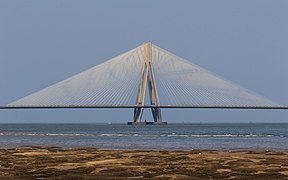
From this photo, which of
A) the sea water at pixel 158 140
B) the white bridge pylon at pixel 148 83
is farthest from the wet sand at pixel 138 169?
the white bridge pylon at pixel 148 83

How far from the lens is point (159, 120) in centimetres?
10900

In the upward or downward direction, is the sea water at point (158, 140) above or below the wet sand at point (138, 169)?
above

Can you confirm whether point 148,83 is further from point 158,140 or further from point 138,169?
point 138,169

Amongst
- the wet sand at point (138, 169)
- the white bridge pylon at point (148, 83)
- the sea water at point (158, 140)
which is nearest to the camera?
the wet sand at point (138, 169)

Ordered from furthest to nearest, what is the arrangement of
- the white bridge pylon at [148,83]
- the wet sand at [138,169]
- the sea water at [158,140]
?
the white bridge pylon at [148,83] → the sea water at [158,140] → the wet sand at [138,169]

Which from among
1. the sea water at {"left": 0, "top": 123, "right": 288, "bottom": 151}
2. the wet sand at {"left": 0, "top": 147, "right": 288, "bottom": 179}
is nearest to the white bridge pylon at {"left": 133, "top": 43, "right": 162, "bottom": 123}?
the sea water at {"left": 0, "top": 123, "right": 288, "bottom": 151}

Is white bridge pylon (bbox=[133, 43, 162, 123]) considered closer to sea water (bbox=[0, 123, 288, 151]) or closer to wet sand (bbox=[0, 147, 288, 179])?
sea water (bbox=[0, 123, 288, 151])

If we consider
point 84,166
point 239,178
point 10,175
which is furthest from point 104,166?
point 239,178

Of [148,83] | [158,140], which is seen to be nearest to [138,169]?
[158,140]

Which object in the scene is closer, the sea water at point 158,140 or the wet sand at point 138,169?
the wet sand at point 138,169

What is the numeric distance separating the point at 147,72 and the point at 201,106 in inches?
403

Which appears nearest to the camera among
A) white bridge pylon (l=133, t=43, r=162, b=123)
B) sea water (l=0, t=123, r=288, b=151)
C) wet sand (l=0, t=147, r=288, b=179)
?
wet sand (l=0, t=147, r=288, b=179)

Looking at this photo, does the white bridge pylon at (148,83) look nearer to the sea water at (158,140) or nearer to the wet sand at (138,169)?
the sea water at (158,140)

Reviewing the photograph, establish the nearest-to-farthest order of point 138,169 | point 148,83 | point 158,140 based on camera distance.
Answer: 1. point 138,169
2. point 158,140
3. point 148,83
